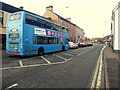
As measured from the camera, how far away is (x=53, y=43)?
11.9 metres

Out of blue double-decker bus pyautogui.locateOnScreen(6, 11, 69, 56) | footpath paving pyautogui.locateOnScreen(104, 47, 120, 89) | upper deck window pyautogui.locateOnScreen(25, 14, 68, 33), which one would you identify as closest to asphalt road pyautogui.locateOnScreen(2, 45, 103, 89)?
footpath paving pyautogui.locateOnScreen(104, 47, 120, 89)

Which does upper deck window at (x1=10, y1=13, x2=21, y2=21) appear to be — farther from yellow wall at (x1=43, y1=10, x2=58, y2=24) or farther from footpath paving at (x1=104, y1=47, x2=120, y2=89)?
yellow wall at (x1=43, y1=10, x2=58, y2=24)

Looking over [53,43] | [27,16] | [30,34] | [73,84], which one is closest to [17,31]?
[30,34]

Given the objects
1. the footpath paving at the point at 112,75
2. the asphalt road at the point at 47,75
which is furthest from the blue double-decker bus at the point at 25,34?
the footpath paving at the point at 112,75

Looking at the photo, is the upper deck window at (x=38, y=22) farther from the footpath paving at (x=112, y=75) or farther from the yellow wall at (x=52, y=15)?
the yellow wall at (x=52, y=15)

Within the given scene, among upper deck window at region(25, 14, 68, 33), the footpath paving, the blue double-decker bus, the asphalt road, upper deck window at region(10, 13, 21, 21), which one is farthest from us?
upper deck window at region(25, 14, 68, 33)

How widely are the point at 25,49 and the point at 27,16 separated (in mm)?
3221

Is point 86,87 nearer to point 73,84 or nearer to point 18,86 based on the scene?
point 73,84

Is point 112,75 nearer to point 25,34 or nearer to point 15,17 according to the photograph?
point 25,34

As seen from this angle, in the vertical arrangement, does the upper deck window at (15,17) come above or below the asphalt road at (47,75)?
above

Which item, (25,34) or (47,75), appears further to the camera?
(25,34)

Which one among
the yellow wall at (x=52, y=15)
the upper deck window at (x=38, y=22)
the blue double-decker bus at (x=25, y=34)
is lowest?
the blue double-decker bus at (x=25, y=34)

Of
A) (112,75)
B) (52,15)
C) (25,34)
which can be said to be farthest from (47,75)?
(52,15)

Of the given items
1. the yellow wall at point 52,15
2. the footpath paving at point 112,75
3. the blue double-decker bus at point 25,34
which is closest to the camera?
the footpath paving at point 112,75
